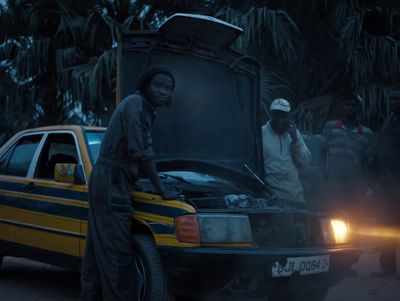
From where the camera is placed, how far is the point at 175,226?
3754mm

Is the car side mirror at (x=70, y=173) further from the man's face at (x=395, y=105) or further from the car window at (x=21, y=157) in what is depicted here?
the man's face at (x=395, y=105)

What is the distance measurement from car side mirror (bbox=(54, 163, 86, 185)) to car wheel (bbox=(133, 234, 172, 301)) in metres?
0.84

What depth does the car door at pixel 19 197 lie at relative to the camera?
5.04 metres

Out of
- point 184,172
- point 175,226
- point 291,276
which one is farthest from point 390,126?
point 175,226

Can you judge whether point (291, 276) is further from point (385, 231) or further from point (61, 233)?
point (385, 231)

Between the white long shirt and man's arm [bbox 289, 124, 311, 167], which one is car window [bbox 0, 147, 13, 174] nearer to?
the white long shirt

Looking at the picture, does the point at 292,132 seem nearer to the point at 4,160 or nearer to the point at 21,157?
the point at 21,157

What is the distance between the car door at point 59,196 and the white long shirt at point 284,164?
1.69 metres

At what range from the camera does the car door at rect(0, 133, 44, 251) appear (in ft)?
16.5

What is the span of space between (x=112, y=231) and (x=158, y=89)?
964 millimetres

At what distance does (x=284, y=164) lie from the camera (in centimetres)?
548

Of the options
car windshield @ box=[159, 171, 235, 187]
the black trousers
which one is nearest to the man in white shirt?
car windshield @ box=[159, 171, 235, 187]

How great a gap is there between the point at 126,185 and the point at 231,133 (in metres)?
1.80

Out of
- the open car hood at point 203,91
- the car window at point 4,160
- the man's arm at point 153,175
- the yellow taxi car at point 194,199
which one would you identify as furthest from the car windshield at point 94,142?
the car window at point 4,160
